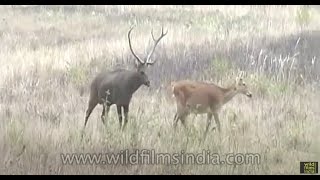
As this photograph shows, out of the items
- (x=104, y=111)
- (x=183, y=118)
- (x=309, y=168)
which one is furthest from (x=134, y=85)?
(x=309, y=168)

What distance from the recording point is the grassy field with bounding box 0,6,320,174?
4.61 metres

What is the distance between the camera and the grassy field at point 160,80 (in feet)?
15.1

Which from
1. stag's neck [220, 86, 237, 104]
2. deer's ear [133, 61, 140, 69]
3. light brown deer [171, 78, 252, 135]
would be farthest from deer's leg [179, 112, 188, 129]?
deer's ear [133, 61, 140, 69]

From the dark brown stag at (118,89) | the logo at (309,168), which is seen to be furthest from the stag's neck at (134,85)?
the logo at (309,168)

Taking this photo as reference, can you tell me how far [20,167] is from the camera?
15.1ft

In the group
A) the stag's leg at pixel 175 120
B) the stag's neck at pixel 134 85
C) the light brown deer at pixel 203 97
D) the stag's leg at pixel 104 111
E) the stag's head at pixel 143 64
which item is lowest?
the stag's leg at pixel 175 120

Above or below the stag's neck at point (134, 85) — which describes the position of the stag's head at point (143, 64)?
above

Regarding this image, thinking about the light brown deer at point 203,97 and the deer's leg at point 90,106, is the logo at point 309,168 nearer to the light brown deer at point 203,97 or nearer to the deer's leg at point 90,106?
the light brown deer at point 203,97

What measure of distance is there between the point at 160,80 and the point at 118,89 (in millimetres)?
278

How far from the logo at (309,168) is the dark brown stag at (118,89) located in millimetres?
1112

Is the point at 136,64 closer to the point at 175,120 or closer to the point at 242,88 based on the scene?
the point at 175,120

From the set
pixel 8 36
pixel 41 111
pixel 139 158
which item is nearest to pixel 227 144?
pixel 139 158

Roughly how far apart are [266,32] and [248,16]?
16 cm

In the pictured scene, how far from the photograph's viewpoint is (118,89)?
4660 millimetres
